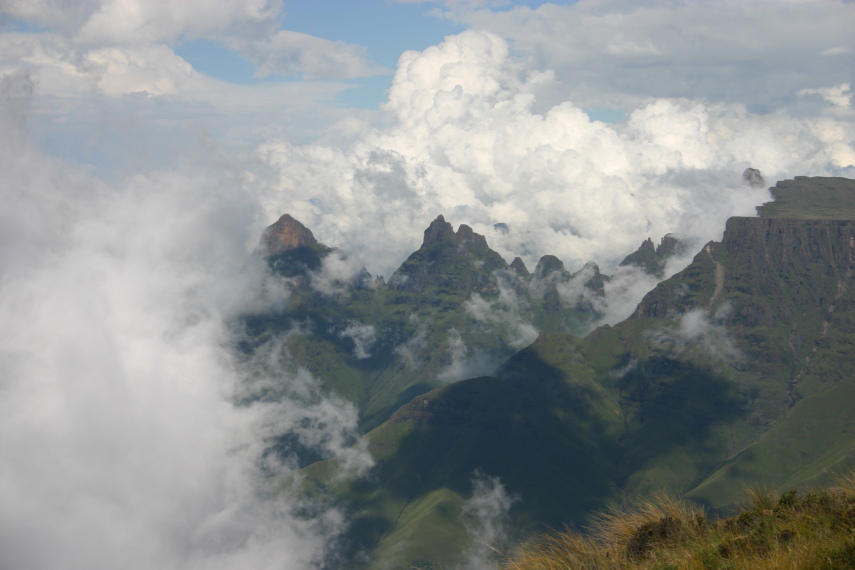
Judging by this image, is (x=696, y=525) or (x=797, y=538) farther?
(x=696, y=525)

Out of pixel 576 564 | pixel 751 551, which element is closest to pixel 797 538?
pixel 751 551

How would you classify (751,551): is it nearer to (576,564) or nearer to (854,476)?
(576,564)

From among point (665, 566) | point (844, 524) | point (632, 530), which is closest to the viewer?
point (665, 566)

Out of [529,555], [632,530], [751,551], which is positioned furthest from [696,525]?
[529,555]

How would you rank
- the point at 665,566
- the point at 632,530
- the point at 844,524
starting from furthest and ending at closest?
the point at 632,530 < the point at 844,524 < the point at 665,566

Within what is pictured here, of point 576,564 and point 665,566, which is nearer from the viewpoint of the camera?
point 665,566

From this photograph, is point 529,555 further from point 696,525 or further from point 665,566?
point 696,525

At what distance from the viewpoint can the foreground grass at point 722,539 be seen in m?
22.7

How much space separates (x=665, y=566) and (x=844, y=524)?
6.61 meters

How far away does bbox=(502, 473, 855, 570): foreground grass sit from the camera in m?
22.7

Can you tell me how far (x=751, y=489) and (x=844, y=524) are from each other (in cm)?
548

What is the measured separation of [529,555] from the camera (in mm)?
26781

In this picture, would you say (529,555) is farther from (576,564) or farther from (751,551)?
(751,551)

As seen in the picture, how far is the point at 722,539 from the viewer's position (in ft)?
86.7
